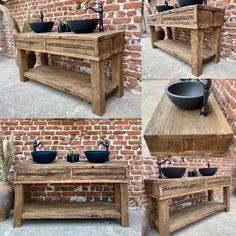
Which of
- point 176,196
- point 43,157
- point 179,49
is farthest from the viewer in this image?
point 43,157

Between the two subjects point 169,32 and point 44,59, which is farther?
point 44,59

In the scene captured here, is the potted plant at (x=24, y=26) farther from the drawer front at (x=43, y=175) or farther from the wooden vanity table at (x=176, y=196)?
the wooden vanity table at (x=176, y=196)

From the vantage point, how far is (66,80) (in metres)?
2.84

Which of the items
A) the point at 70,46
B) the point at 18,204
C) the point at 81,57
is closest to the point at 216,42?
the point at 81,57

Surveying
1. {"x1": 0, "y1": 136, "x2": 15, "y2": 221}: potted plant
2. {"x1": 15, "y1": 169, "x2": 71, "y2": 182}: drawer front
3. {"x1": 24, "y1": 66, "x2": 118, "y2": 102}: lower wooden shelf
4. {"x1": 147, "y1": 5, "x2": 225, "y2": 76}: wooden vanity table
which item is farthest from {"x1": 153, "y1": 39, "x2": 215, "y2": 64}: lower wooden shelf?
{"x1": 0, "y1": 136, "x2": 15, "y2": 221}: potted plant

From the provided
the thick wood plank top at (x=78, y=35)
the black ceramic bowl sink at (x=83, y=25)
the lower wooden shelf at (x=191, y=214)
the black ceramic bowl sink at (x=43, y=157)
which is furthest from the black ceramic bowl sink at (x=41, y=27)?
the lower wooden shelf at (x=191, y=214)

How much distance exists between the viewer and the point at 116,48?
2.56m

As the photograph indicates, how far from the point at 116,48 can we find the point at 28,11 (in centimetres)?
90

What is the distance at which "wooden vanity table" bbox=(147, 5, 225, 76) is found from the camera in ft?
6.90

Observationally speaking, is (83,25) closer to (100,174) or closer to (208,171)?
(100,174)

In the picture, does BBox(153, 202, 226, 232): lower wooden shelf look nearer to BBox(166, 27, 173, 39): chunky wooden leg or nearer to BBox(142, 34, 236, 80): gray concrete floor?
BBox(142, 34, 236, 80): gray concrete floor

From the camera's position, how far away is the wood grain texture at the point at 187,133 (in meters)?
1.98

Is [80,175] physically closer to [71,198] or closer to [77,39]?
[71,198]

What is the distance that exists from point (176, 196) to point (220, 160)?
487 mm
